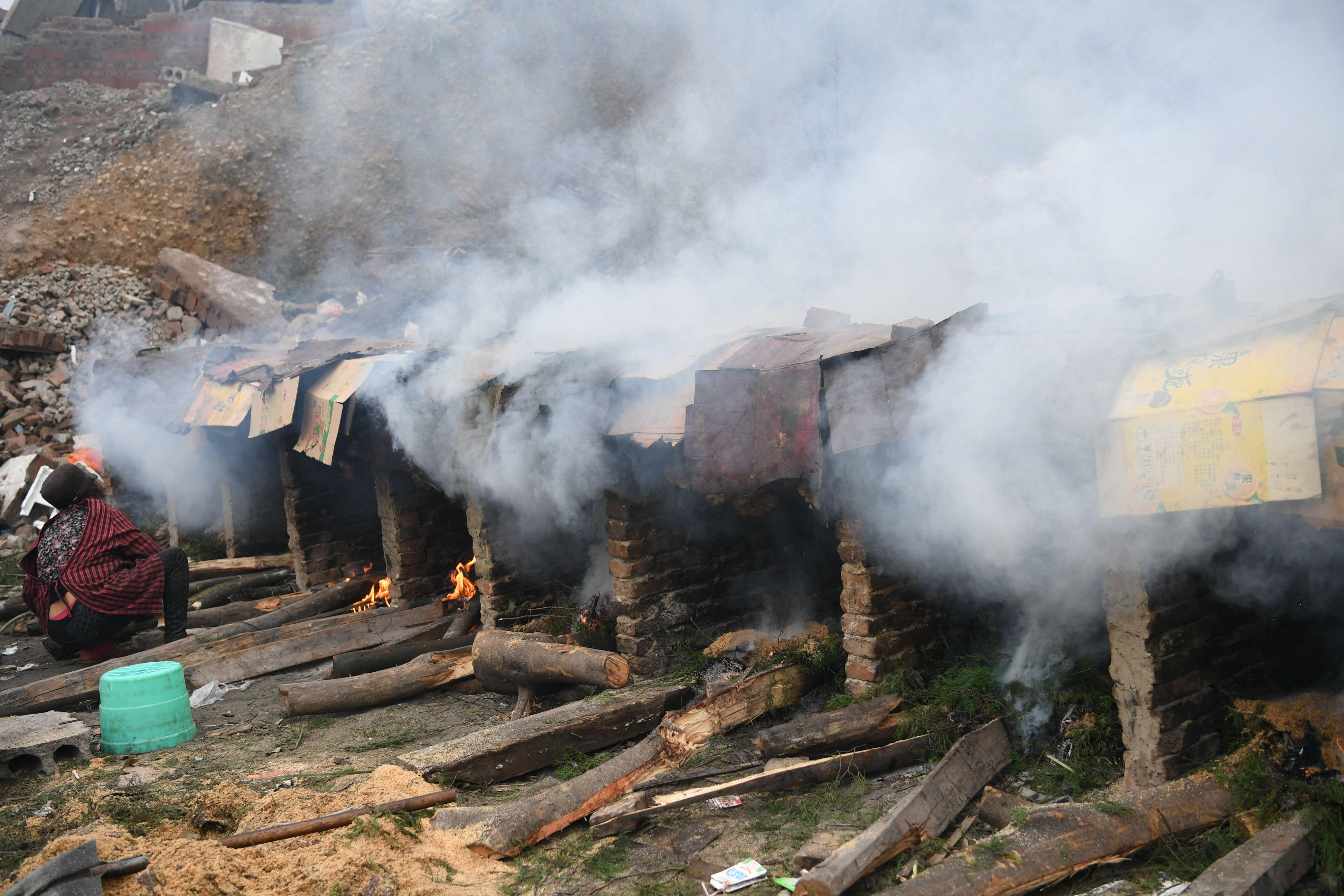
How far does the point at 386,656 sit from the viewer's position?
21.6ft

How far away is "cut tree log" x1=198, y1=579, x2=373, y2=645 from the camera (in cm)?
736

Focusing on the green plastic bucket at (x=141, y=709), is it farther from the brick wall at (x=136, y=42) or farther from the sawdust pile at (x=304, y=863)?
the brick wall at (x=136, y=42)

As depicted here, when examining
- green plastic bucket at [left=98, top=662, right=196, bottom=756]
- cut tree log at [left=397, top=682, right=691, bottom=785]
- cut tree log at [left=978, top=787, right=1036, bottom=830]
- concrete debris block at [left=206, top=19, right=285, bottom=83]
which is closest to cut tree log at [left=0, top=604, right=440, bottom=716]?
green plastic bucket at [left=98, top=662, right=196, bottom=756]

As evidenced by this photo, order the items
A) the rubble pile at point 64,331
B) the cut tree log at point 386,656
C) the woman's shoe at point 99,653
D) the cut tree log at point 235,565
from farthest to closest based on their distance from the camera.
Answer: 1. the rubble pile at point 64,331
2. the cut tree log at point 235,565
3. the woman's shoe at point 99,653
4. the cut tree log at point 386,656

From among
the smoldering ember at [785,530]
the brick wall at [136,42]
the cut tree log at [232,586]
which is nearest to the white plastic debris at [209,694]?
the smoldering ember at [785,530]

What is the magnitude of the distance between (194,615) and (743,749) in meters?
5.87

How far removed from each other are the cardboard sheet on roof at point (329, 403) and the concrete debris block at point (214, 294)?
6497 mm

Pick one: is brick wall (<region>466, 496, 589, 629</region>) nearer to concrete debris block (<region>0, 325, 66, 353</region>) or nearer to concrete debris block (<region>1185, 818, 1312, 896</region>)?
concrete debris block (<region>1185, 818, 1312, 896</region>)

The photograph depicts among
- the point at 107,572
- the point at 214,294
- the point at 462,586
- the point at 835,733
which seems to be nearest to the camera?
the point at 835,733

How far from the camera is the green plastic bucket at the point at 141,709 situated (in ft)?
17.7

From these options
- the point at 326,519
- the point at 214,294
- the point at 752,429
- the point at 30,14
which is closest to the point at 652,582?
the point at 752,429

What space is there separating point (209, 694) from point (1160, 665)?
238 inches

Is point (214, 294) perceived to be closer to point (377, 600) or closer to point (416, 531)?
point (377, 600)

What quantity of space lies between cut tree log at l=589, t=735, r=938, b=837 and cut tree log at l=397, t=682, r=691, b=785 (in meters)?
0.76
